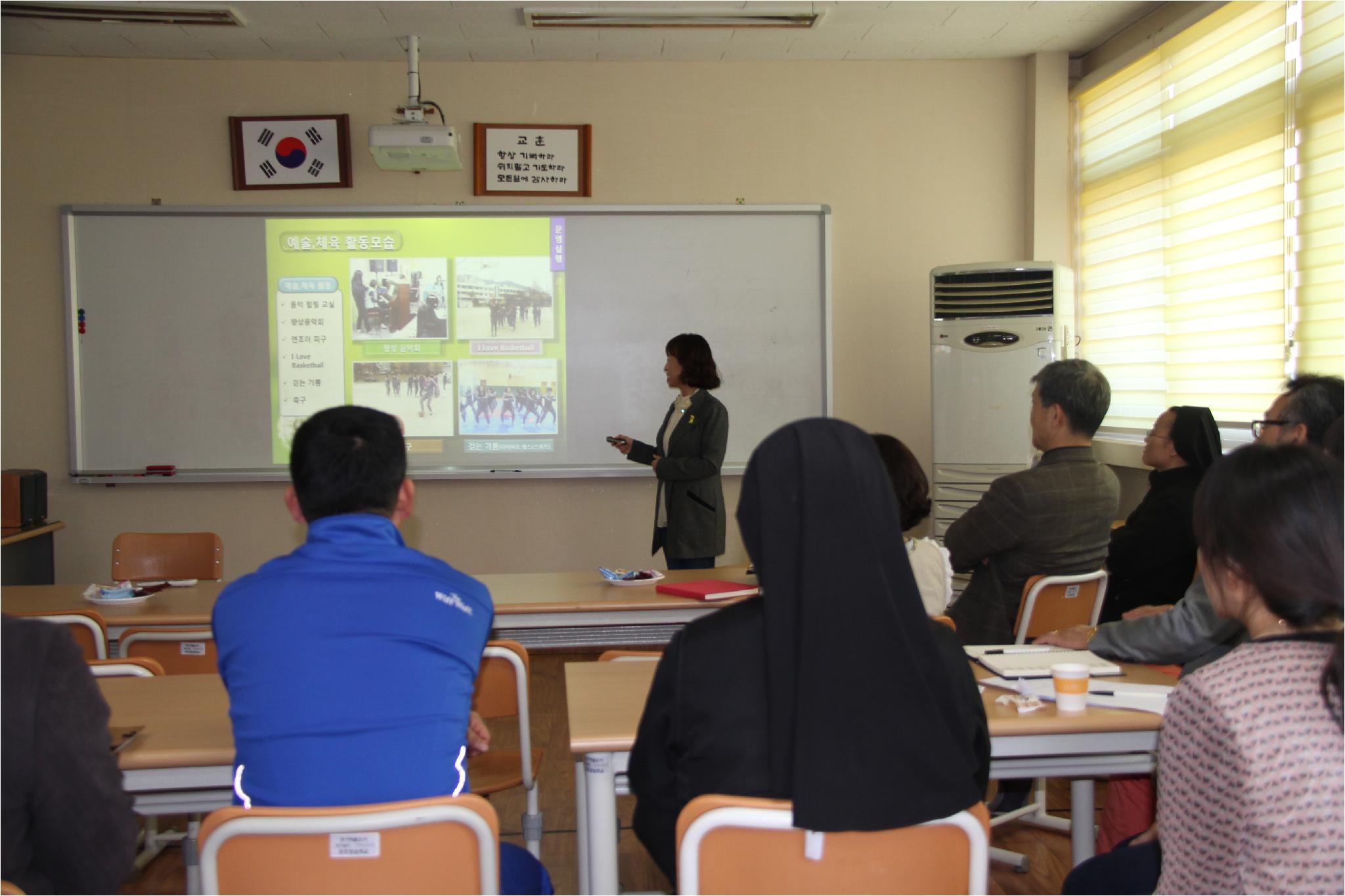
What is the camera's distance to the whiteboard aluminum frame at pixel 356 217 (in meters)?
5.02

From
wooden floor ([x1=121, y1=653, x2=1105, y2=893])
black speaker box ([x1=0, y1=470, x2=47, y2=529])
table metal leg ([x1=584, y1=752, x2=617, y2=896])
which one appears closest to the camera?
table metal leg ([x1=584, y1=752, x2=617, y2=896])

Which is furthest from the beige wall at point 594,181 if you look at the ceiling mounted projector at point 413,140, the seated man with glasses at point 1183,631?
the seated man with glasses at point 1183,631

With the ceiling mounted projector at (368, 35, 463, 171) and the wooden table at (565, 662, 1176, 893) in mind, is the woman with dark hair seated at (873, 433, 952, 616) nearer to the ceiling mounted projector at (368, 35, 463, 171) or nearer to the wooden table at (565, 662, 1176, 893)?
the wooden table at (565, 662, 1176, 893)

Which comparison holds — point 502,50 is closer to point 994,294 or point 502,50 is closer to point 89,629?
point 994,294

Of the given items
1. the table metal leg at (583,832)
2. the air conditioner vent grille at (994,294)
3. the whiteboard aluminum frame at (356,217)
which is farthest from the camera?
the whiteboard aluminum frame at (356,217)

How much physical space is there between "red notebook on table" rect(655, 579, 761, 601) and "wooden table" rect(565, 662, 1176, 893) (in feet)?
3.27

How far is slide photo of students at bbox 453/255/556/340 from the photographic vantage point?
16.8 ft

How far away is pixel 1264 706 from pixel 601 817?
39.4 inches

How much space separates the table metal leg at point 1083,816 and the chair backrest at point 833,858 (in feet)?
4.15

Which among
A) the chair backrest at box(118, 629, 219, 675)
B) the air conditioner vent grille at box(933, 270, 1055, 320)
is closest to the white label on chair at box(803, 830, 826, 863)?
the chair backrest at box(118, 629, 219, 675)

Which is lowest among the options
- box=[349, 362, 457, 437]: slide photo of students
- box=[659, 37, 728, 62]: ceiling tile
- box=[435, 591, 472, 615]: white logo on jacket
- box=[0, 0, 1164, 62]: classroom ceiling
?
box=[435, 591, 472, 615]: white logo on jacket

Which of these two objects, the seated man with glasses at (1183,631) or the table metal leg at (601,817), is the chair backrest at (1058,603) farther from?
the table metal leg at (601,817)

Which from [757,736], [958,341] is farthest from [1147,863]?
[958,341]

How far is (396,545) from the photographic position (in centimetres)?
151
